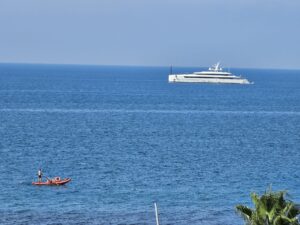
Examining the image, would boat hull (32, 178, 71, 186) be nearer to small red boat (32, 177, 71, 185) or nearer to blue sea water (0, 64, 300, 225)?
small red boat (32, 177, 71, 185)

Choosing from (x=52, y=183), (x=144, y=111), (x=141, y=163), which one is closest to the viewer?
(x=52, y=183)

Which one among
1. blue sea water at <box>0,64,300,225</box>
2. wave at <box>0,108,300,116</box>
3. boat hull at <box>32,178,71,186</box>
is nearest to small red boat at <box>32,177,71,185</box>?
boat hull at <box>32,178,71,186</box>

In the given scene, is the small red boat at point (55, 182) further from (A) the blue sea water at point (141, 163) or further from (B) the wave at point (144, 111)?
(B) the wave at point (144, 111)

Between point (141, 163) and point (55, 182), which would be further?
point (141, 163)

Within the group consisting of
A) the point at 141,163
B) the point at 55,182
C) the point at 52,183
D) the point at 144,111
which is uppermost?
the point at 55,182

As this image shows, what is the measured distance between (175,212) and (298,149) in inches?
1849

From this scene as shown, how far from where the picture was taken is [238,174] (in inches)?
3366

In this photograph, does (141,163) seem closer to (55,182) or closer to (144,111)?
(55,182)

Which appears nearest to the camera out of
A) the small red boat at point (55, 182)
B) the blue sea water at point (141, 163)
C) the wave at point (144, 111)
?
the blue sea water at point (141, 163)

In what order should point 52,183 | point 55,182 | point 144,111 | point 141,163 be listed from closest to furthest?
point 55,182
point 52,183
point 141,163
point 144,111

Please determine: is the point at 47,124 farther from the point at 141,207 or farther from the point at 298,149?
the point at 141,207

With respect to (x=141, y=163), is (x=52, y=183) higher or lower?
Answer: higher

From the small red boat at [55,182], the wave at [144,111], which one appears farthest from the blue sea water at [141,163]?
the wave at [144,111]

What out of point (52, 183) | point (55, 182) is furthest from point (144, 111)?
point (55, 182)
